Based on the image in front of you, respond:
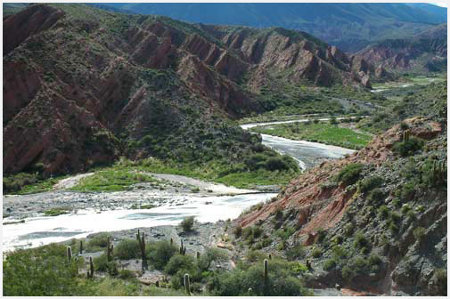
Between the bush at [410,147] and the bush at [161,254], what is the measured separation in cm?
1070

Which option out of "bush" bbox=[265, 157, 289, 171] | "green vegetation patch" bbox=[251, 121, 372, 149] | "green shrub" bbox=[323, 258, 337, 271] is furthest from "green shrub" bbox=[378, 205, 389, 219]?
"green vegetation patch" bbox=[251, 121, 372, 149]

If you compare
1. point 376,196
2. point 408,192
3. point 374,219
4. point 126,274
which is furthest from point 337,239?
point 126,274

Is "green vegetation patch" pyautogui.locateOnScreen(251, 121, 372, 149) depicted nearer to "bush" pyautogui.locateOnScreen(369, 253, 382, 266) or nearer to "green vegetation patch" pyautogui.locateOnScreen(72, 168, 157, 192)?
"green vegetation patch" pyautogui.locateOnScreen(72, 168, 157, 192)

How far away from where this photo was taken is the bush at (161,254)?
70.2 feet

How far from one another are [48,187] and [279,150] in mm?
26217

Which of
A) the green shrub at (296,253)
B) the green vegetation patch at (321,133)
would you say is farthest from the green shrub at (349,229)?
the green vegetation patch at (321,133)

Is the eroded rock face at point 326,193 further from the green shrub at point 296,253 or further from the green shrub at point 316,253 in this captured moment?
the green shrub at point 316,253

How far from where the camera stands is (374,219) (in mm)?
20625

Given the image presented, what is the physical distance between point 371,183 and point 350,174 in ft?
5.38

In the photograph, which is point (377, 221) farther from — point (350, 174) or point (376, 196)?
point (350, 174)

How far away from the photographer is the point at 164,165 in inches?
1983

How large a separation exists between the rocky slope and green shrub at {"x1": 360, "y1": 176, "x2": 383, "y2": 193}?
95.7 ft

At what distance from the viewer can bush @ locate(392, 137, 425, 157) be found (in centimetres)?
2367

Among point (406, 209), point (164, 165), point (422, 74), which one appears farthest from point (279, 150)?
point (422, 74)
